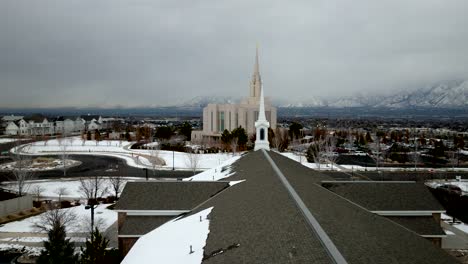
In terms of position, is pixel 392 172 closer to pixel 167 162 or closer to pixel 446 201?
pixel 446 201

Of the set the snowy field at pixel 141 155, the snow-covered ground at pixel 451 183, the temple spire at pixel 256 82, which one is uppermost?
the temple spire at pixel 256 82

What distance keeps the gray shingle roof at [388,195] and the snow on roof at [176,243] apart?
8111mm

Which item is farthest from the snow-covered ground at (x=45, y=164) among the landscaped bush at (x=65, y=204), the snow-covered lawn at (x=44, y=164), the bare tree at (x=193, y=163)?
the landscaped bush at (x=65, y=204)

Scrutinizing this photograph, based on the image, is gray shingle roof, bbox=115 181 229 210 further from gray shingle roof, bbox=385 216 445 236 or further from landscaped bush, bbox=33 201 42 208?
landscaped bush, bbox=33 201 42 208

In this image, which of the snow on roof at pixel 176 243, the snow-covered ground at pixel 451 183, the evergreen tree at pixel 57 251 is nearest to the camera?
the snow on roof at pixel 176 243

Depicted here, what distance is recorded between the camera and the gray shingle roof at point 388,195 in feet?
61.4

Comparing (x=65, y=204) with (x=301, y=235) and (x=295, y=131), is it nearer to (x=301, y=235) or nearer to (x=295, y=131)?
(x=301, y=235)

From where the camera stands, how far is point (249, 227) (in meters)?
10.8

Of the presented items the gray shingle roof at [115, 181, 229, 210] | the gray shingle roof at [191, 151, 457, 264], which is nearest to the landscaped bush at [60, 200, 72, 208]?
the gray shingle roof at [115, 181, 229, 210]

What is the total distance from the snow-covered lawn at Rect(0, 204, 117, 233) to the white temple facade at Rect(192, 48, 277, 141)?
56309 millimetres

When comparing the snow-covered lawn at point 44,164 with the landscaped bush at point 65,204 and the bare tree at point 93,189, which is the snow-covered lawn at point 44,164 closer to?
the bare tree at point 93,189

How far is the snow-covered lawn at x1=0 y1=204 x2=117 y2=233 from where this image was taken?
25.5 meters

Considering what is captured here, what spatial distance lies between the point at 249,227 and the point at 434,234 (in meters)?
11.0

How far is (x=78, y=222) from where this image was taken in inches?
1053
